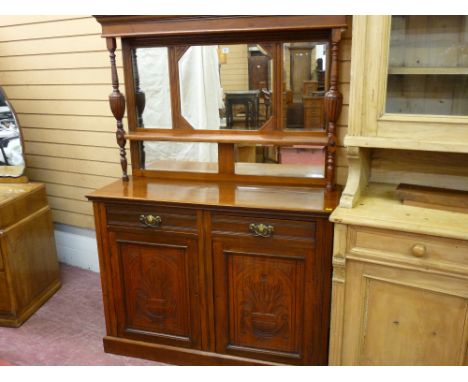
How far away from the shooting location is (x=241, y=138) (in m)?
2.08

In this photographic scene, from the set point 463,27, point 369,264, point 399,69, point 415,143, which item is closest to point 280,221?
point 369,264

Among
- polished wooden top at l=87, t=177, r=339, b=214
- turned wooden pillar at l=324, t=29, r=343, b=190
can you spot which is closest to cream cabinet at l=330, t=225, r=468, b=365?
polished wooden top at l=87, t=177, r=339, b=214

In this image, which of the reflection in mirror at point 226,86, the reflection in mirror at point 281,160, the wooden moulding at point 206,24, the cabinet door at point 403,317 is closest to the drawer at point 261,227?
the cabinet door at point 403,317

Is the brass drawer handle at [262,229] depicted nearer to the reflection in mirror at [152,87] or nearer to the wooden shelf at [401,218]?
the wooden shelf at [401,218]

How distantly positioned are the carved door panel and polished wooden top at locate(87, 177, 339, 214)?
163 millimetres

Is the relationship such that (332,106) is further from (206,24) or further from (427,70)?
(206,24)

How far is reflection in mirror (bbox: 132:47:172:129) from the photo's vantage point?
2.19 metres

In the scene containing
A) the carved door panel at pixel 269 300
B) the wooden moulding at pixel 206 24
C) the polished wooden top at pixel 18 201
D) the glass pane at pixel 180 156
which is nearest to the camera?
the wooden moulding at pixel 206 24

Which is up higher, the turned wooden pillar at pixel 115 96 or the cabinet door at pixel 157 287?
the turned wooden pillar at pixel 115 96

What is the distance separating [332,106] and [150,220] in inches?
37.4

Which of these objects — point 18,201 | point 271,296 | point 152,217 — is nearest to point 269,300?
point 271,296

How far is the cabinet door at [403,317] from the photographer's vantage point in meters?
1.58

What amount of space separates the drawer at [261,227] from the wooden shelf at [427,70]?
661 millimetres

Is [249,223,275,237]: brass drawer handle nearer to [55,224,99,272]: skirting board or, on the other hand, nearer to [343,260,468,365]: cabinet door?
[343,260,468,365]: cabinet door
